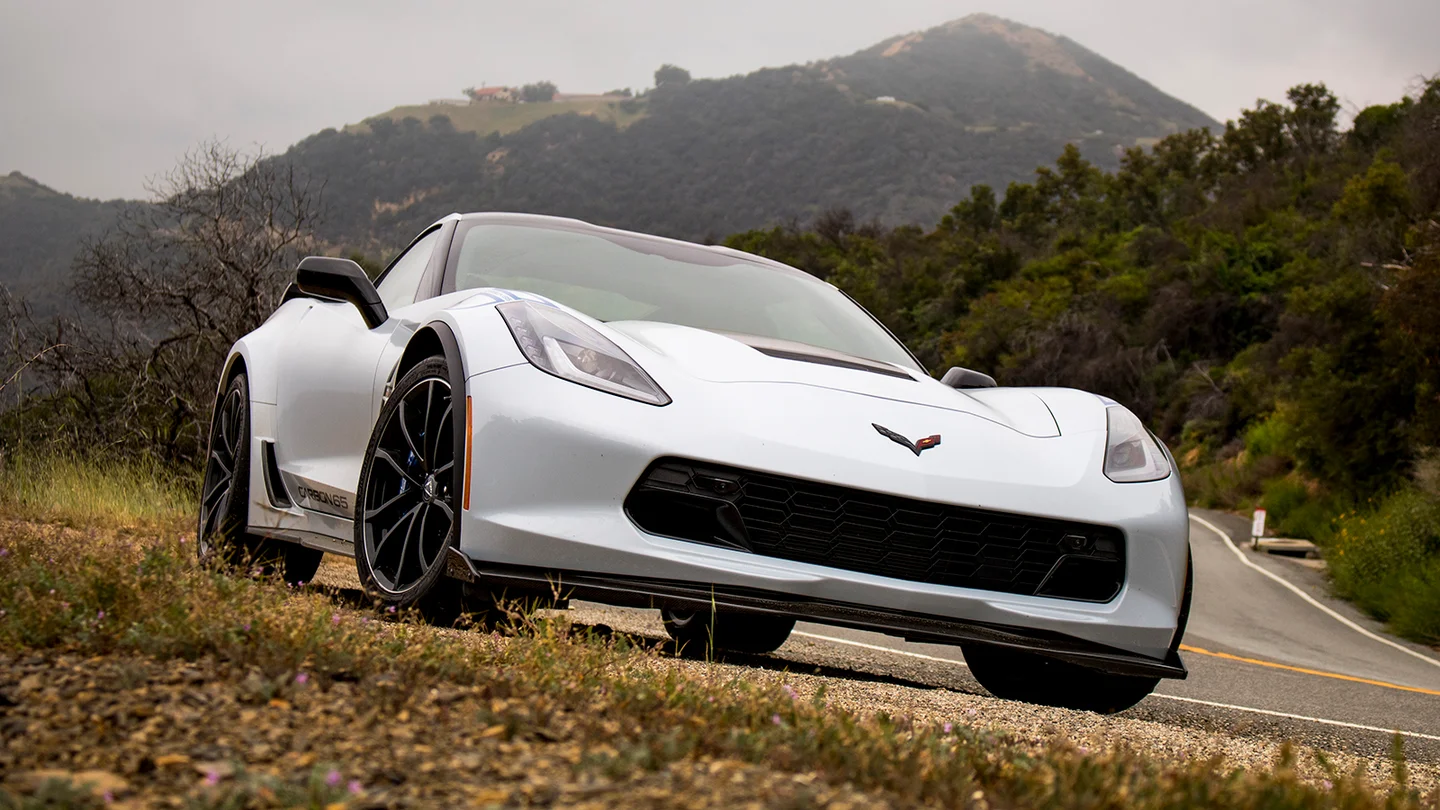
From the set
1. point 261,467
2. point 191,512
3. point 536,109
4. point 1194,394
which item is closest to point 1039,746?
point 261,467

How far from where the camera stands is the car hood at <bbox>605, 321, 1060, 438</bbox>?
396cm

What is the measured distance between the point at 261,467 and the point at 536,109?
174092 mm

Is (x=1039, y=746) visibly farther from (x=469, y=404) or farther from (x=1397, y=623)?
(x=1397, y=623)

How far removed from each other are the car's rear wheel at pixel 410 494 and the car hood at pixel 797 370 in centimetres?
60

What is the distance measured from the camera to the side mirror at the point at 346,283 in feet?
15.8

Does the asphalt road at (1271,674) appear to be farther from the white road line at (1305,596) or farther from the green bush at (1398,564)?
the green bush at (1398,564)

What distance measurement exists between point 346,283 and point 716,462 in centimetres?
196

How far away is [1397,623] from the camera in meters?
22.6

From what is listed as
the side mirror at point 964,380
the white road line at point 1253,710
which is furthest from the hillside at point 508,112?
the side mirror at point 964,380

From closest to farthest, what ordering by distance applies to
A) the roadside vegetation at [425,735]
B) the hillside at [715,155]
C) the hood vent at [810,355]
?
1. the roadside vegetation at [425,735]
2. the hood vent at [810,355]
3. the hillside at [715,155]

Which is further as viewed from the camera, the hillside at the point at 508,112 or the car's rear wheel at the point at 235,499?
the hillside at the point at 508,112

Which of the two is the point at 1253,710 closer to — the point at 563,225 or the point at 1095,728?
the point at 1095,728

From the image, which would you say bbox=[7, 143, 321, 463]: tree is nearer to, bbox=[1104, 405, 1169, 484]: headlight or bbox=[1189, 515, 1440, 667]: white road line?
bbox=[1104, 405, 1169, 484]: headlight

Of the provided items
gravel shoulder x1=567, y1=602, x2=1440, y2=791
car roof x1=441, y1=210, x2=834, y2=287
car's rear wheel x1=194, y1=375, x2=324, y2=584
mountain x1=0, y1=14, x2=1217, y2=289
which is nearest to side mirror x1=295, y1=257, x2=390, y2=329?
car roof x1=441, y1=210, x2=834, y2=287
